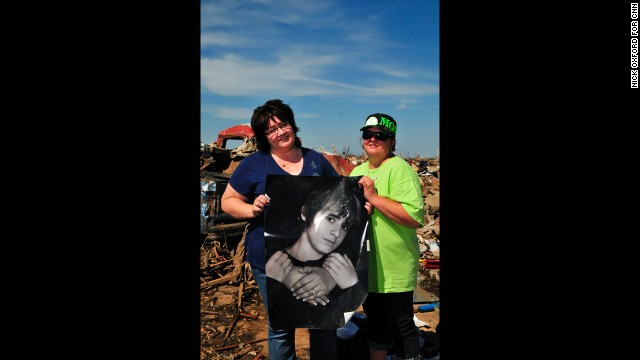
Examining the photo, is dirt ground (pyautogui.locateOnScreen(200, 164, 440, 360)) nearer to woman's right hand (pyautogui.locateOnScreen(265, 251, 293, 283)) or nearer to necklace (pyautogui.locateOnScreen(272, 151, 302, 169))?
woman's right hand (pyautogui.locateOnScreen(265, 251, 293, 283))

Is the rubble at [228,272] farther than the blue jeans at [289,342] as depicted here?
Yes

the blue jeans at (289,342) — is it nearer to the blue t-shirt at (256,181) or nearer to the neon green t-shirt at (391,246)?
the blue t-shirt at (256,181)

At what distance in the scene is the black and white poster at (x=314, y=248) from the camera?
2.49 meters

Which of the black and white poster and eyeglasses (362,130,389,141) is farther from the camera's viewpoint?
eyeglasses (362,130,389,141)

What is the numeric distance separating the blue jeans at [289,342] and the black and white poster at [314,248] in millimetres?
116

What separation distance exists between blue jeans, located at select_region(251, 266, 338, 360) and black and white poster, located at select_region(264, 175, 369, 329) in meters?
0.12

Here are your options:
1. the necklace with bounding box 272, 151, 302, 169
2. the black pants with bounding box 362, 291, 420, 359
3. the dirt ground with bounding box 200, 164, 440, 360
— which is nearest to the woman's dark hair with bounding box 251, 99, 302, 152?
the necklace with bounding box 272, 151, 302, 169

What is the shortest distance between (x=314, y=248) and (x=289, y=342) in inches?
29.1

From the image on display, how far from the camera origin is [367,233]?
8.34 ft

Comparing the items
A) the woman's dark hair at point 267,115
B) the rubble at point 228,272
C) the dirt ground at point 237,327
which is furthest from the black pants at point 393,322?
the rubble at point 228,272

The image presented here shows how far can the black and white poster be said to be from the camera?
2490 millimetres
